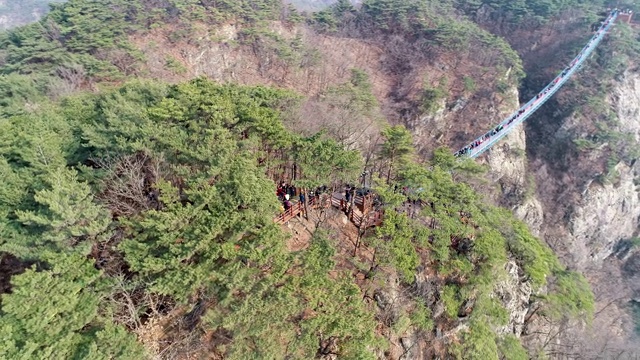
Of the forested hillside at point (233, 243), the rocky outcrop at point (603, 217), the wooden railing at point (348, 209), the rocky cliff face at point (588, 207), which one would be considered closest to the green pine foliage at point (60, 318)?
the forested hillside at point (233, 243)

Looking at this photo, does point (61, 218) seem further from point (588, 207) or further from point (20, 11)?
point (20, 11)

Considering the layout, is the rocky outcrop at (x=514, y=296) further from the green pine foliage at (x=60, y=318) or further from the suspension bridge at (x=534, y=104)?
the green pine foliage at (x=60, y=318)

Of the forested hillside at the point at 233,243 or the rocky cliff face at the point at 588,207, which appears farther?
the rocky cliff face at the point at 588,207

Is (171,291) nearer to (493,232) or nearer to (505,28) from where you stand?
(493,232)

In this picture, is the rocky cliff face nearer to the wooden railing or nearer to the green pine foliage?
the wooden railing

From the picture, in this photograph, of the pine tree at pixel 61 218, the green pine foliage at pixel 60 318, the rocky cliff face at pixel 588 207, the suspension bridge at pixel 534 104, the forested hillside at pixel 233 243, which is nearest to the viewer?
the green pine foliage at pixel 60 318

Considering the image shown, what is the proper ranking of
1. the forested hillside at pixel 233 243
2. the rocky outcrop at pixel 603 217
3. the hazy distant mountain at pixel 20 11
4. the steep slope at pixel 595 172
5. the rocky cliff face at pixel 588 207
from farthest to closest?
the hazy distant mountain at pixel 20 11 → the rocky outcrop at pixel 603 217 → the steep slope at pixel 595 172 → the rocky cliff face at pixel 588 207 → the forested hillside at pixel 233 243

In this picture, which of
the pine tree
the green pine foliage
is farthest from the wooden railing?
the green pine foliage

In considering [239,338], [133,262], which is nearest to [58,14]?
[133,262]
